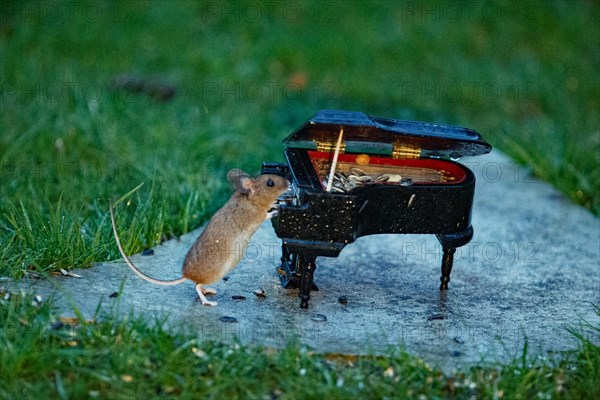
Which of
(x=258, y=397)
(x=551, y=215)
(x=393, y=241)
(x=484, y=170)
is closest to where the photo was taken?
(x=258, y=397)

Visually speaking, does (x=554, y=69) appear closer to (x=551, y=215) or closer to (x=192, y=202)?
(x=551, y=215)

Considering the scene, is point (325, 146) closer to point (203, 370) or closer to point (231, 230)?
point (231, 230)

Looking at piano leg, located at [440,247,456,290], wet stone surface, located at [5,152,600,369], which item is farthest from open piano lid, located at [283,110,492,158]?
wet stone surface, located at [5,152,600,369]

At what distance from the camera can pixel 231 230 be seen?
15.0ft

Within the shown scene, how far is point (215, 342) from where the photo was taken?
4277mm

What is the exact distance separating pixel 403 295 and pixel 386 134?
3.36 ft

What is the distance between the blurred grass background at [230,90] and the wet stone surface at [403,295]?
1.71ft

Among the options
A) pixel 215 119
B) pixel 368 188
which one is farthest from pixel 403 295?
pixel 215 119

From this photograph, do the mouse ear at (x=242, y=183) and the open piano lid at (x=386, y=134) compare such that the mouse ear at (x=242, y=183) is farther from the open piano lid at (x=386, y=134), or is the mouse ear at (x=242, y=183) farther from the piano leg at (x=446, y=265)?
the piano leg at (x=446, y=265)

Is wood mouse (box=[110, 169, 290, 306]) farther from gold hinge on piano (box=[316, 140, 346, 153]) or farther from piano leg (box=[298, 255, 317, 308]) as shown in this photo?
gold hinge on piano (box=[316, 140, 346, 153])

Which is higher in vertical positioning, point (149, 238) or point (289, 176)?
point (289, 176)

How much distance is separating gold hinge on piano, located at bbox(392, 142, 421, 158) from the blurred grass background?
1.57 m

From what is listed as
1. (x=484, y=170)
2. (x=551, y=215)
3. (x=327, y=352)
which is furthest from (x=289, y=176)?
(x=484, y=170)

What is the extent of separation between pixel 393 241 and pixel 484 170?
1989 mm
